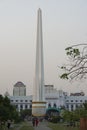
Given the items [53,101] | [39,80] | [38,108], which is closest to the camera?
[39,80]

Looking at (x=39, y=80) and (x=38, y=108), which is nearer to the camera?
(x=39, y=80)

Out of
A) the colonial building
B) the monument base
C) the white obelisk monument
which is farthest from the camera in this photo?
the colonial building

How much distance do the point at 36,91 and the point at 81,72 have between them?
113101 millimetres

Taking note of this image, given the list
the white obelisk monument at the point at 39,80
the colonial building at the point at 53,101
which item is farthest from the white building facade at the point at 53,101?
the white obelisk monument at the point at 39,80

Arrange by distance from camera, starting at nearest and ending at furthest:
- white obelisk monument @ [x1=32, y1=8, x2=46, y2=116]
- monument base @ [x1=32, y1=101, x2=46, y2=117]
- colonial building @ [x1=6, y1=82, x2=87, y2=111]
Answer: white obelisk monument @ [x1=32, y1=8, x2=46, y2=116] < monument base @ [x1=32, y1=101, x2=46, y2=117] < colonial building @ [x1=6, y1=82, x2=87, y2=111]

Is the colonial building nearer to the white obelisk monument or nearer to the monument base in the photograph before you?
the monument base

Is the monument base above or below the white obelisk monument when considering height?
below

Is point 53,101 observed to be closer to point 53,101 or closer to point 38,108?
point 53,101

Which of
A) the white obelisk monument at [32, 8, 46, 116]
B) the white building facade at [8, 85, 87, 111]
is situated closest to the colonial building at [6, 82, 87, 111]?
the white building facade at [8, 85, 87, 111]

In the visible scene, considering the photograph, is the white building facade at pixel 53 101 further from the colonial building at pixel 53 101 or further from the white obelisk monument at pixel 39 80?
the white obelisk monument at pixel 39 80

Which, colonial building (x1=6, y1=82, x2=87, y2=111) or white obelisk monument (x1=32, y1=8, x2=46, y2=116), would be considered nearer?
white obelisk monument (x1=32, y1=8, x2=46, y2=116)

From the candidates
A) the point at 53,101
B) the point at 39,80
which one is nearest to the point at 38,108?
the point at 39,80

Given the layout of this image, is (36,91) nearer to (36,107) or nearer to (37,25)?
(36,107)

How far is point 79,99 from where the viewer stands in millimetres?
181125
